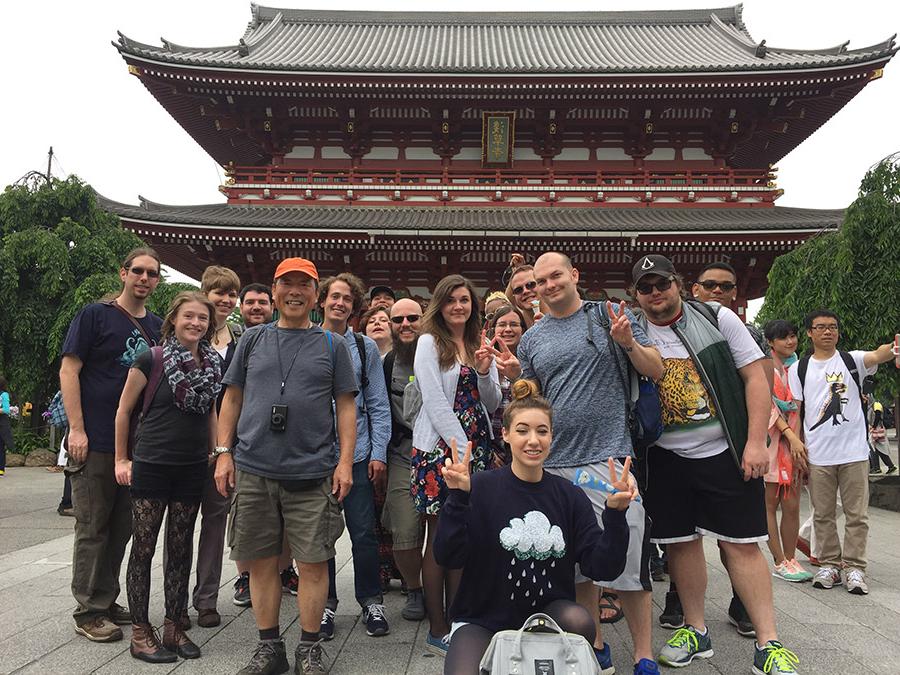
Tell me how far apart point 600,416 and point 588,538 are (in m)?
0.60

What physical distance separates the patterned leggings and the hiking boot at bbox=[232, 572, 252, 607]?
0.76 metres

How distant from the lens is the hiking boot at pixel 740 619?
11.5ft

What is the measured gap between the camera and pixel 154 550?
318 cm

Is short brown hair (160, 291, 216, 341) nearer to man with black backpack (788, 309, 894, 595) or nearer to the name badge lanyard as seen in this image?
the name badge lanyard

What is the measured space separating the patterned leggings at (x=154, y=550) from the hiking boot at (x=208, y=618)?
1.10 feet

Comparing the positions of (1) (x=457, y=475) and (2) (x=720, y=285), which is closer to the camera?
(1) (x=457, y=475)

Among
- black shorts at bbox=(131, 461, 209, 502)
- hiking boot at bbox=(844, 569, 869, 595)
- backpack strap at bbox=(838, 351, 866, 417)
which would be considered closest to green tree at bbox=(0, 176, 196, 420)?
black shorts at bbox=(131, 461, 209, 502)

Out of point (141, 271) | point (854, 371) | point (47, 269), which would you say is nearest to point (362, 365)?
point (141, 271)

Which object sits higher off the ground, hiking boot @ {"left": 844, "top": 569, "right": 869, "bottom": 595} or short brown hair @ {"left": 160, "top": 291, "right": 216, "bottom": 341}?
short brown hair @ {"left": 160, "top": 291, "right": 216, "bottom": 341}

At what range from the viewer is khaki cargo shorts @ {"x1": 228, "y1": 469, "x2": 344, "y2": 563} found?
2.88 m

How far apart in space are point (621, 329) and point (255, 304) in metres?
2.70

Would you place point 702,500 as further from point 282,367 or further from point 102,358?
point 102,358

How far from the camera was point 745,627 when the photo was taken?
3.51 meters

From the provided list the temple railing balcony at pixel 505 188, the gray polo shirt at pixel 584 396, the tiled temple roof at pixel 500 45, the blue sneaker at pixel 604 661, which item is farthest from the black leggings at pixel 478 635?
the tiled temple roof at pixel 500 45
